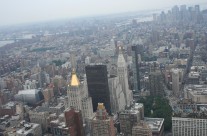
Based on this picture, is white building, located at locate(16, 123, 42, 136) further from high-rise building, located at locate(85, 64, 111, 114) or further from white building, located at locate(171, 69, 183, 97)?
white building, located at locate(171, 69, 183, 97)

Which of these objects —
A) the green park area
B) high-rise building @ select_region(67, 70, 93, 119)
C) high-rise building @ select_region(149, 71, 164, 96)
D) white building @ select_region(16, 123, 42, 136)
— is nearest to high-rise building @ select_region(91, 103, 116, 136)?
high-rise building @ select_region(67, 70, 93, 119)

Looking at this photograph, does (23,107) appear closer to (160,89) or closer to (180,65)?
(160,89)

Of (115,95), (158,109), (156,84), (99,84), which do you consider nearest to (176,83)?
(156,84)

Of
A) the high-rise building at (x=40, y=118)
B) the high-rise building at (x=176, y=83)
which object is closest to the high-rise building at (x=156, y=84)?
the high-rise building at (x=176, y=83)

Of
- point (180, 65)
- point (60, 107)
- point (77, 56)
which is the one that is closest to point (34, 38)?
point (77, 56)

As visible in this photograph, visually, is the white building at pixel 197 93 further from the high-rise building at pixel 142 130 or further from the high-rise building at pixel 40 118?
the high-rise building at pixel 40 118
